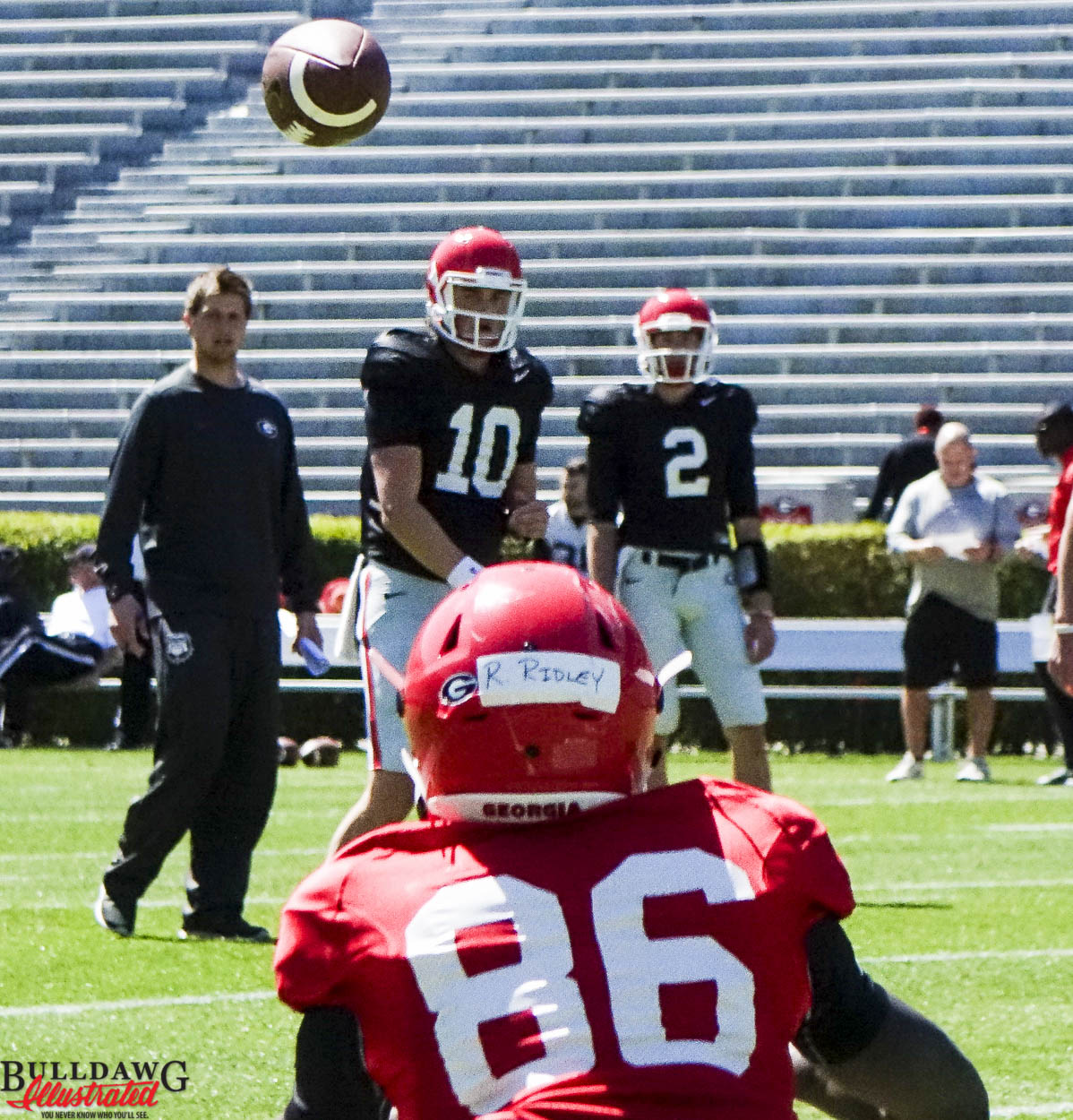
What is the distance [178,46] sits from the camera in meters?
21.7

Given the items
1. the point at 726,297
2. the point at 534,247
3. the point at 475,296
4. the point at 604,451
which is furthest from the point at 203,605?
the point at 534,247

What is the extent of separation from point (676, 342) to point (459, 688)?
534 cm

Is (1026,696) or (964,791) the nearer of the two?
(964,791)

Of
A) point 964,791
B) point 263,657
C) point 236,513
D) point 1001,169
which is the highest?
point 1001,169

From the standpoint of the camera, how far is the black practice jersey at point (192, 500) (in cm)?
601

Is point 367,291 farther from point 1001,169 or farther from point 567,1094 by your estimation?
point 567,1094

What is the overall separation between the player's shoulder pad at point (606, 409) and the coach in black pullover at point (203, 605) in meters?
1.44

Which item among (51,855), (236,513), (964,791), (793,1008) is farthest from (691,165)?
(793,1008)

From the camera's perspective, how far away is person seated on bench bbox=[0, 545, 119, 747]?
43.5 ft

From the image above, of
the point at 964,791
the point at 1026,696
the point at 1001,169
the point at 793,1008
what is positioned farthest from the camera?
the point at 1001,169

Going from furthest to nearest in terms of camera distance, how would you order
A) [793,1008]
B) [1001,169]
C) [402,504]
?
[1001,169]
[402,504]
[793,1008]

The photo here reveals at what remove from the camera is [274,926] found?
6355mm

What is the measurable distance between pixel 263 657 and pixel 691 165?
14.3m

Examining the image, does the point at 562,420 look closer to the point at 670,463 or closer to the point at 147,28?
the point at 147,28
